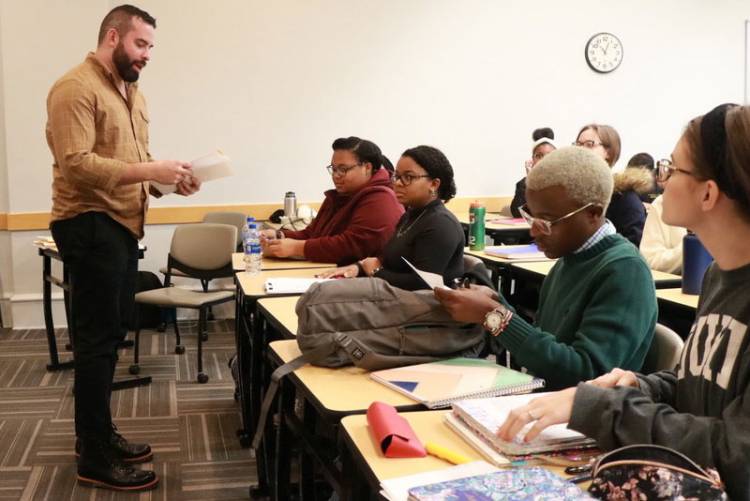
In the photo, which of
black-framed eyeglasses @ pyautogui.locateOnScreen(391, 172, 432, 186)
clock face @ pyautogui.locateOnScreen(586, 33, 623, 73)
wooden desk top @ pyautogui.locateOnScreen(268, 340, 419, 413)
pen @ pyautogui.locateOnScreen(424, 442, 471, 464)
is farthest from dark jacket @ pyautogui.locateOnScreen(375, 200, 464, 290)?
clock face @ pyautogui.locateOnScreen(586, 33, 623, 73)

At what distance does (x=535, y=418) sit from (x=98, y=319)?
1845 millimetres

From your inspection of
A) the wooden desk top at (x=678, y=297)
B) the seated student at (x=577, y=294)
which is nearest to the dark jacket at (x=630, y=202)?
the wooden desk top at (x=678, y=297)

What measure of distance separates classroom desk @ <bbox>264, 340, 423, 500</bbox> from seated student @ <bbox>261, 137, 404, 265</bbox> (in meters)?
1.19

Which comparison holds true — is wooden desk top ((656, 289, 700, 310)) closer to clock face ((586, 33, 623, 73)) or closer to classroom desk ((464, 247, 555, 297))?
classroom desk ((464, 247, 555, 297))

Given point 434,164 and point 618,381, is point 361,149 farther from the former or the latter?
point 618,381

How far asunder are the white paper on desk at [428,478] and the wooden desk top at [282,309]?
973 mm

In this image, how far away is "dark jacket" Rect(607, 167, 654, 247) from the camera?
3654mm

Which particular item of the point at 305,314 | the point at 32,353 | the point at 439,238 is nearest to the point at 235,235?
the point at 32,353

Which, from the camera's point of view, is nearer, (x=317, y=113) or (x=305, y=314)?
(x=305, y=314)

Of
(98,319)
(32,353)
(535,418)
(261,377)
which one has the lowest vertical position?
(32,353)

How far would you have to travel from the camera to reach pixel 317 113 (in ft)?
19.2

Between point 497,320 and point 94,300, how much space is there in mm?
1513

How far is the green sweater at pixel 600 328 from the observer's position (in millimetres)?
1621

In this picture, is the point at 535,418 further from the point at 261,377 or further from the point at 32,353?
the point at 32,353
